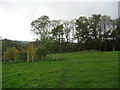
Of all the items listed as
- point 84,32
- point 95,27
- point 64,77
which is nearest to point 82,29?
point 84,32

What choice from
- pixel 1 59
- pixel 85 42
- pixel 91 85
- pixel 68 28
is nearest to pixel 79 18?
pixel 68 28

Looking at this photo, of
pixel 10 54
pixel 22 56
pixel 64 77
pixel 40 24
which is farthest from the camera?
pixel 40 24

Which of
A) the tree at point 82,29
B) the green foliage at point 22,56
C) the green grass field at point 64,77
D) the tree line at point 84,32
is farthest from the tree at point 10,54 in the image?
the tree at point 82,29

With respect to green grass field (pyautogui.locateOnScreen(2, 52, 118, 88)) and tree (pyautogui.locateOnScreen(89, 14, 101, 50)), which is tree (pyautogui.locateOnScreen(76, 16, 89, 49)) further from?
green grass field (pyautogui.locateOnScreen(2, 52, 118, 88))

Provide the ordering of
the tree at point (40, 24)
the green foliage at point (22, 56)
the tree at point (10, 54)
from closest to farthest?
1. the tree at point (10, 54)
2. the green foliage at point (22, 56)
3. the tree at point (40, 24)

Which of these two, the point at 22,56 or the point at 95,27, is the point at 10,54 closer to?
the point at 22,56

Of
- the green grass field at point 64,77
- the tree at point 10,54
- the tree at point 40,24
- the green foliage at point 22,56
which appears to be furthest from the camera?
the tree at point 40,24

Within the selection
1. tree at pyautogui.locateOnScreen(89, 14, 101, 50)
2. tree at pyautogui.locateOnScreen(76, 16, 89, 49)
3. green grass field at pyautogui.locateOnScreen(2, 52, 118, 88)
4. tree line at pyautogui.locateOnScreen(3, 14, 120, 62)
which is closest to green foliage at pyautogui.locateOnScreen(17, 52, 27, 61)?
green grass field at pyautogui.locateOnScreen(2, 52, 118, 88)

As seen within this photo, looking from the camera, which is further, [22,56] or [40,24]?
[40,24]

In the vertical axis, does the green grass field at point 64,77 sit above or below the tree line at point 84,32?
below

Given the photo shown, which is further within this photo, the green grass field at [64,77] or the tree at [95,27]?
the tree at [95,27]

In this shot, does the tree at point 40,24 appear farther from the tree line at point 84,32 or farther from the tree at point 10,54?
the tree at point 10,54

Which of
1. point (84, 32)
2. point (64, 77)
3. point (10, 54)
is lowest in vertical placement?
point (64, 77)

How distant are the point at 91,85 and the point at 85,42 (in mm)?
33922
